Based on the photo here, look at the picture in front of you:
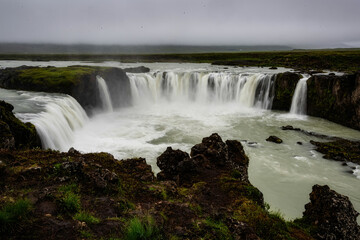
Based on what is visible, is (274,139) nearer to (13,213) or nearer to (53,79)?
(13,213)

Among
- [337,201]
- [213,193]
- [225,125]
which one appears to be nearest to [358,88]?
[225,125]

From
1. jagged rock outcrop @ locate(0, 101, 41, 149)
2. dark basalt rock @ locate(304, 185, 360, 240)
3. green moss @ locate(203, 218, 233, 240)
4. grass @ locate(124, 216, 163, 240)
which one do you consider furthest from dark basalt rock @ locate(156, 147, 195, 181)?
jagged rock outcrop @ locate(0, 101, 41, 149)

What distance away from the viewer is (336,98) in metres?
27.3

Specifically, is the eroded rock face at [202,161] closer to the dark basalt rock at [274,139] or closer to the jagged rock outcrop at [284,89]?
the dark basalt rock at [274,139]

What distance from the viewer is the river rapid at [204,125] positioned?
47.6 feet

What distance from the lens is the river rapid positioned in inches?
571

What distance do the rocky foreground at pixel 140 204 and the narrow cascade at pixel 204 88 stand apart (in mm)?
27584

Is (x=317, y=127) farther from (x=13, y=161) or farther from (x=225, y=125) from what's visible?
(x=13, y=161)

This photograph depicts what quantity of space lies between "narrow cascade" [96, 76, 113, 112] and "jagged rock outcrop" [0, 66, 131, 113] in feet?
1.81

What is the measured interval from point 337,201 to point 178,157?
510 cm

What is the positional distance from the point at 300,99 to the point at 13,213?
32414 mm

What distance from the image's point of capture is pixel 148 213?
577 cm

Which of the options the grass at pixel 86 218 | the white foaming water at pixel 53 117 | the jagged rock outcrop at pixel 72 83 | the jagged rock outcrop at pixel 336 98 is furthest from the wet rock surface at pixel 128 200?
the jagged rock outcrop at pixel 336 98

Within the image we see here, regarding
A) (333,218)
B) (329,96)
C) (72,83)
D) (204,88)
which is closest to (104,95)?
(72,83)
